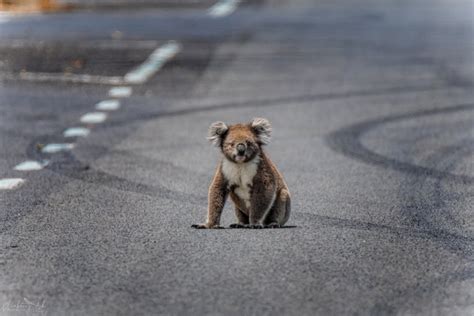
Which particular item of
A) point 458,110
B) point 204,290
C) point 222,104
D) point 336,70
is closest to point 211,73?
point 336,70

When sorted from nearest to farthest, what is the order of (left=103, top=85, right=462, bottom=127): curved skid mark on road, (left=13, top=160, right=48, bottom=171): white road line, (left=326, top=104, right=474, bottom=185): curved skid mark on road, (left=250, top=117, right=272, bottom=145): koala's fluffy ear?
1. (left=250, top=117, right=272, bottom=145): koala's fluffy ear
2. (left=326, top=104, right=474, bottom=185): curved skid mark on road
3. (left=13, top=160, right=48, bottom=171): white road line
4. (left=103, top=85, right=462, bottom=127): curved skid mark on road

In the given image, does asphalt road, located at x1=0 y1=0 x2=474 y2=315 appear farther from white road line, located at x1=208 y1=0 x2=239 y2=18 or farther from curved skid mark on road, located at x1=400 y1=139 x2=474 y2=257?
white road line, located at x1=208 y1=0 x2=239 y2=18

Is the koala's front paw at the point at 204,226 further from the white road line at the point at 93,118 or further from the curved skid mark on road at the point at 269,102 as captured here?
the white road line at the point at 93,118

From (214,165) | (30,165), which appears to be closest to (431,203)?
(214,165)

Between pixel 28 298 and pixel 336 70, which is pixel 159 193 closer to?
pixel 28 298

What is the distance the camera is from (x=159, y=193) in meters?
11.5

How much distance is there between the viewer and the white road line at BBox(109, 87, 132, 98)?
19125mm

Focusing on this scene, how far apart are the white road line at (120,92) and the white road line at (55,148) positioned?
4.52m

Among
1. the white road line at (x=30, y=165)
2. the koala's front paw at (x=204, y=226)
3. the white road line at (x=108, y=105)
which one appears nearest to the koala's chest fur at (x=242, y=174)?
the koala's front paw at (x=204, y=226)

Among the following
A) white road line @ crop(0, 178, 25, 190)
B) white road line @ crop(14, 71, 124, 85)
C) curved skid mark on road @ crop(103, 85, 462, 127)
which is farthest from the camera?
white road line @ crop(14, 71, 124, 85)

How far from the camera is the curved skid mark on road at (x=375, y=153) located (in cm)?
1254

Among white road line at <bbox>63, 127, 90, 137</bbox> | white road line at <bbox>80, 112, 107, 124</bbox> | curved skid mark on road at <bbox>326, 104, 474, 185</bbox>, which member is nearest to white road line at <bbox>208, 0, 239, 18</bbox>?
white road line at <bbox>80, 112, 107, 124</bbox>

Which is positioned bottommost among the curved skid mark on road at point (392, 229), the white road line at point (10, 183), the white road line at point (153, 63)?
the white road line at point (153, 63)

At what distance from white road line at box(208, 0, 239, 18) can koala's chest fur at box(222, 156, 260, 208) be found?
24164 mm
